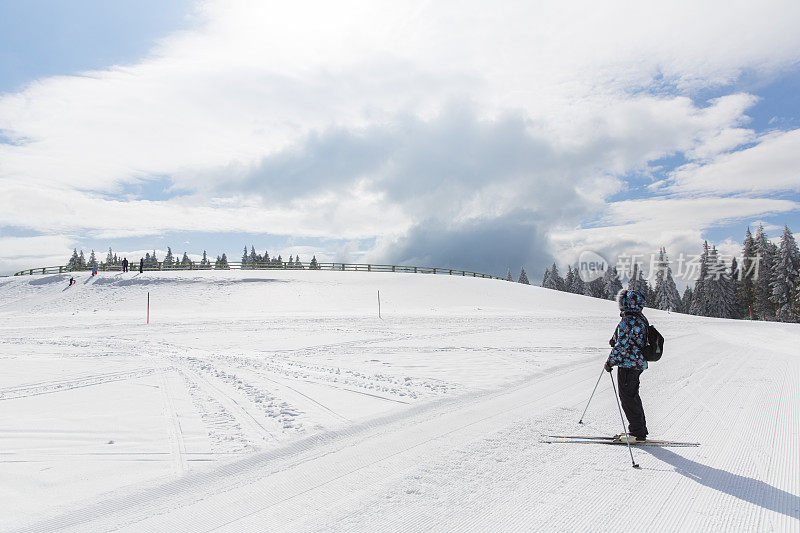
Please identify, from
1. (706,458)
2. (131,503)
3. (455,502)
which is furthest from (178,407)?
(706,458)

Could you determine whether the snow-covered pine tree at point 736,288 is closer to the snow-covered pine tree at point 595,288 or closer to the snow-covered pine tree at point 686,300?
the snow-covered pine tree at point 686,300

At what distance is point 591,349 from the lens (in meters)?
15.1

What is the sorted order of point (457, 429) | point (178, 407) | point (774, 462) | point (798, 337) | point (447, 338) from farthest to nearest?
1. point (798, 337)
2. point (447, 338)
3. point (178, 407)
4. point (457, 429)
5. point (774, 462)

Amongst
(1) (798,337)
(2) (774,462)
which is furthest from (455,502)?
(1) (798,337)

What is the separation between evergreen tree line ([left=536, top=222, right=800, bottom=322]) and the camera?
51719 millimetres

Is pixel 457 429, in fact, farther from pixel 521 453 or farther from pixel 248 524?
pixel 248 524

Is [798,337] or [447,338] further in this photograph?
[798,337]

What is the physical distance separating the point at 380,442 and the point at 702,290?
7314cm

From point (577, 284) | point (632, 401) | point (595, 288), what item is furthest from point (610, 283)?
point (632, 401)

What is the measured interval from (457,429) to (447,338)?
11694 mm

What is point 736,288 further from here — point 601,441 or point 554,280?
point 601,441

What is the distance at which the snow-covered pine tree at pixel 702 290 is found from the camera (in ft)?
208

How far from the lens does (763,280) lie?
57.6 meters

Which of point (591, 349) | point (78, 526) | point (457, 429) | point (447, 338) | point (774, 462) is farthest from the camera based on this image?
point (447, 338)
